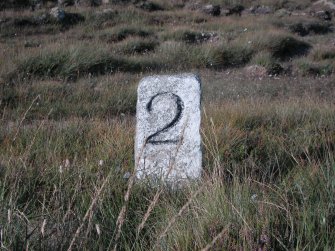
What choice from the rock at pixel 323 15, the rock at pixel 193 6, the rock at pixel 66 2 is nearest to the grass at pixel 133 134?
the rock at pixel 66 2

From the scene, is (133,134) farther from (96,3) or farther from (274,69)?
(96,3)

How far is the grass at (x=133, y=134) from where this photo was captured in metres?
2.58

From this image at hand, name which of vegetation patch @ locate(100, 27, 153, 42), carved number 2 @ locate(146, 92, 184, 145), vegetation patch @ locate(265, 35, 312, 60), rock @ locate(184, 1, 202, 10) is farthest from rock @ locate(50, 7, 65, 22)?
carved number 2 @ locate(146, 92, 184, 145)

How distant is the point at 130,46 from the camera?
13273 mm

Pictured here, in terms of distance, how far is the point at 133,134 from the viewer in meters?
4.81

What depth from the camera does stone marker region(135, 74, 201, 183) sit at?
12.6 ft

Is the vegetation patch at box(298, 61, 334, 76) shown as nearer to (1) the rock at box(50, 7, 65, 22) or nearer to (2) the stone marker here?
(1) the rock at box(50, 7, 65, 22)

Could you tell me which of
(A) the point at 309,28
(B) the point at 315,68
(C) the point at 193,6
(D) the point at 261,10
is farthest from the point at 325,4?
(B) the point at 315,68

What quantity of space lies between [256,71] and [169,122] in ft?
Answer: 28.2

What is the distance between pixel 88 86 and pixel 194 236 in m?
7.05

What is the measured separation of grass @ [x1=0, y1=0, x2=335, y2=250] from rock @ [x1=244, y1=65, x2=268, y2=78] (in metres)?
0.17

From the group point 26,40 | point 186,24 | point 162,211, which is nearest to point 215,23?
point 186,24

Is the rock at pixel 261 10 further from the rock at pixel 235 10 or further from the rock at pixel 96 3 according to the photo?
the rock at pixel 96 3

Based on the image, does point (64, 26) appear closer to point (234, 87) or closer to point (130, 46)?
point (130, 46)
